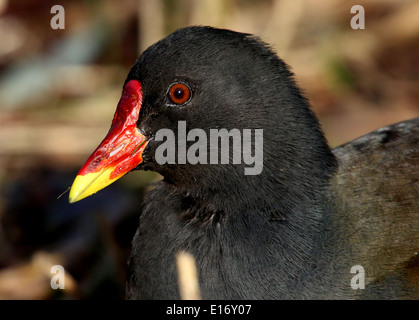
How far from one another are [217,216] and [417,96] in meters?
3.13

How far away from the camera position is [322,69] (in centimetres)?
538

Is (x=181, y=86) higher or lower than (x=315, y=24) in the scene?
lower

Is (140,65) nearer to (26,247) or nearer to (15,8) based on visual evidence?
(26,247)

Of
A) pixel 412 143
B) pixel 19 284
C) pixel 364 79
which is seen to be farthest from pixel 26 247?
pixel 364 79

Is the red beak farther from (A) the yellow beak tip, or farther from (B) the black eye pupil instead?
(B) the black eye pupil

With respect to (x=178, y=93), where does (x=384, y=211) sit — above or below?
below

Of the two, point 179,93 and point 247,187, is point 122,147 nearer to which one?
point 179,93

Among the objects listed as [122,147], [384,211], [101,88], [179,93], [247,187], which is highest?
[101,88]

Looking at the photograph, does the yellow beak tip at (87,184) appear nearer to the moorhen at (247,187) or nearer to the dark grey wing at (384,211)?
the moorhen at (247,187)

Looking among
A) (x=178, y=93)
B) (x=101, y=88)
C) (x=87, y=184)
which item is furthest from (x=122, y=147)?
(x=101, y=88)

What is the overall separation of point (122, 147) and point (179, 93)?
13.0 inches

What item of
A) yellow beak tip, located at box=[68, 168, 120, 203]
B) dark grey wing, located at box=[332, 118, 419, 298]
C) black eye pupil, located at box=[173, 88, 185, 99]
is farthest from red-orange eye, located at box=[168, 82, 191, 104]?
dark grey wing, located at box=[332, 118, 419, 298]

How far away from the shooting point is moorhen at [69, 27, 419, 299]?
8.75ft

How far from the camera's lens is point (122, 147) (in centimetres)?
285
